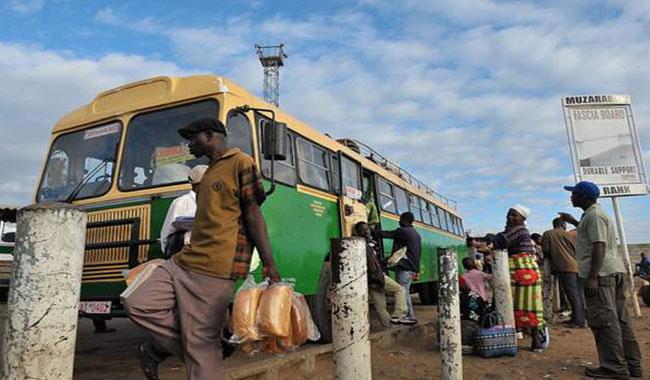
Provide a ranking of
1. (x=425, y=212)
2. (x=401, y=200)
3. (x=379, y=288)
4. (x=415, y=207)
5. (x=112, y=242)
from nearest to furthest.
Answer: (x=112, y=242) < (x=379, y=288) < (x=401, y=200) < (x=415, y=207) < (x=425, y=212)

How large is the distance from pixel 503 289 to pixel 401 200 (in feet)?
15.3

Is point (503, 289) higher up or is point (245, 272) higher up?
point (245, 272)

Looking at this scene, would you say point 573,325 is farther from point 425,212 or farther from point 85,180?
point 85,180

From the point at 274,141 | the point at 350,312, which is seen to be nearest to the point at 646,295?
the point at 274,141

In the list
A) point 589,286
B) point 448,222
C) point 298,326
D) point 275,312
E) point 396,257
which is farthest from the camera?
→ point 448,222

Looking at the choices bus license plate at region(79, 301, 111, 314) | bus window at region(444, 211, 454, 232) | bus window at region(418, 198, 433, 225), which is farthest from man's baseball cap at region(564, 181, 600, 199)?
bus window at region(444, 211, 454, 232)

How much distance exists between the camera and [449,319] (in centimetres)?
436

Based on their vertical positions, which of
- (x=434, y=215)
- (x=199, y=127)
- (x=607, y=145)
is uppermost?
(x=607, y=145)

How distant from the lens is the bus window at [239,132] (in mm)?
5152

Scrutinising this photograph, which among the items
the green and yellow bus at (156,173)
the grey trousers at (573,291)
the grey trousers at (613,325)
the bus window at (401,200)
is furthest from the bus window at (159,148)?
the grey trousers at (573,291)

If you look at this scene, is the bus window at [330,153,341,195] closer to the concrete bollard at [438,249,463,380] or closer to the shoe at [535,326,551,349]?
the concrete bollard at [438,249,463,380]

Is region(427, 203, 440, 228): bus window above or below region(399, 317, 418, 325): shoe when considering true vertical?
above

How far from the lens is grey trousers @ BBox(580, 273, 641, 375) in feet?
16.1

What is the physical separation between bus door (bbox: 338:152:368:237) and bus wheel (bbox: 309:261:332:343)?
0.94 metres
